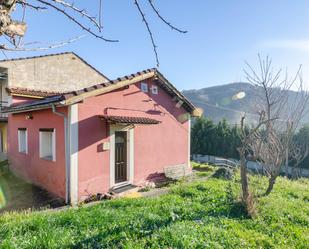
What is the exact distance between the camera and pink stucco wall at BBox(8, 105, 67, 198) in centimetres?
895

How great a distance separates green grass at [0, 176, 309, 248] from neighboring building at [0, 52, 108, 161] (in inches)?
424

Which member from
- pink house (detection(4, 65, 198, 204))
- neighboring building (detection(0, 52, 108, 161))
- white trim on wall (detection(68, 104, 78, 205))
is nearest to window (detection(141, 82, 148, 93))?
pink house (detection(4, 65, 198, 204))

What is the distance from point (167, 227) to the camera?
5.09 meters

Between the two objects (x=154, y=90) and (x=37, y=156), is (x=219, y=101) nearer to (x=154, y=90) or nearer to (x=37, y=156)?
(x=154, y=90)

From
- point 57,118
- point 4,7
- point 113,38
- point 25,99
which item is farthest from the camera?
point 25,99

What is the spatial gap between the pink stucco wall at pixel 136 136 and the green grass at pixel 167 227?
2.12m

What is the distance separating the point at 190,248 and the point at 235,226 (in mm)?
1723

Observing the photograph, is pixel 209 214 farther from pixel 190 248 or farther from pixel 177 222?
pixel 190 248

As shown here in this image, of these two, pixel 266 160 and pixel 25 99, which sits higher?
pixel 25 99

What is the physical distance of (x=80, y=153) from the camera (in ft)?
28.5

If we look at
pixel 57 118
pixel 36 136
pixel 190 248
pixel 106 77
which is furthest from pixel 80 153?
pixel 106 77

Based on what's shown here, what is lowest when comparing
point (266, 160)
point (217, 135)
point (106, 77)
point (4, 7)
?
point (217, 135)

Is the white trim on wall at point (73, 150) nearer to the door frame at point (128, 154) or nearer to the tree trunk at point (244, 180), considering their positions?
the door frame at point (128, 154)

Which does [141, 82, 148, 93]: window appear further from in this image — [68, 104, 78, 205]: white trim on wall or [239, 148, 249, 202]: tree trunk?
[239, 148, 249, 202]: tree trunk
